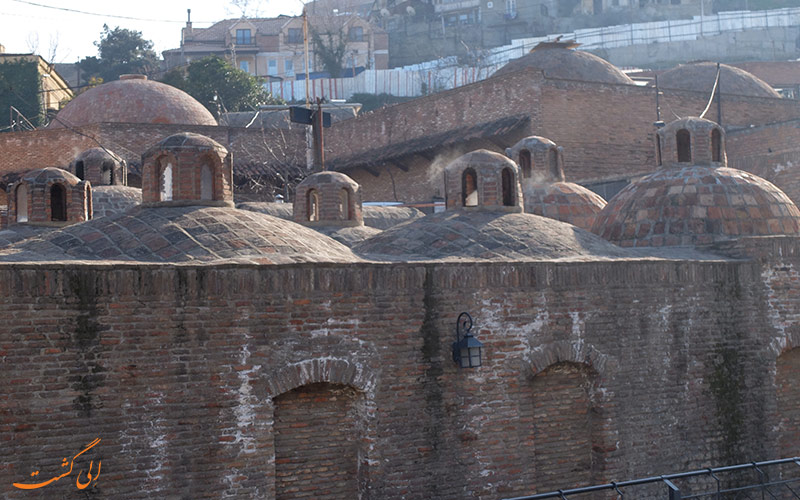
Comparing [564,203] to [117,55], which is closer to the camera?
[564,203]

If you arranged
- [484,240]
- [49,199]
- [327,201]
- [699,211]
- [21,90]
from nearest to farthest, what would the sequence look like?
[484,240], [699,211], [49,199], [327,201], [21,90]

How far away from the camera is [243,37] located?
57531 mm

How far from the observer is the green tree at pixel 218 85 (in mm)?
40938

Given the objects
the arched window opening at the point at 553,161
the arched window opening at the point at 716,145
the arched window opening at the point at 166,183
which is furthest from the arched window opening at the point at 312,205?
the arched window opening at the point at 716,145

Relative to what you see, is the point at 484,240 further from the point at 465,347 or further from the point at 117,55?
the point at 117,55

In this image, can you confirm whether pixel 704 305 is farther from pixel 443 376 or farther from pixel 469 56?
pixel 469 56

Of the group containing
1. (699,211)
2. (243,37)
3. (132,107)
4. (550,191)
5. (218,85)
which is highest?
(243,37)

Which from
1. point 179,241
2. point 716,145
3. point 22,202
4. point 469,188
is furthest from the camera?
point 22,202

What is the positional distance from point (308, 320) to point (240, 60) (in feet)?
166

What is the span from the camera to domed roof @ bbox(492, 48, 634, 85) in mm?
27859

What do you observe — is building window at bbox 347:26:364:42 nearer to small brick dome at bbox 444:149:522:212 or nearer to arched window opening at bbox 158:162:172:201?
small brick dome at bbox 444:149:522:212

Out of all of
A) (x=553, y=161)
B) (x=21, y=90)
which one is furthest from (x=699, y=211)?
(x=21, y=90)

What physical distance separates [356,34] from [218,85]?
61.5 ft

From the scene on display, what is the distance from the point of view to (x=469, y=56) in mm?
55656
